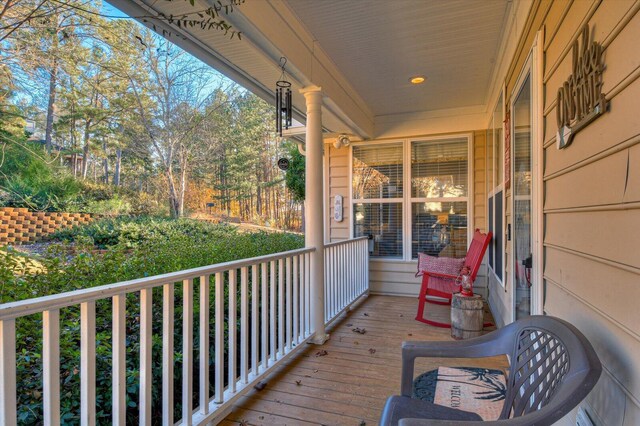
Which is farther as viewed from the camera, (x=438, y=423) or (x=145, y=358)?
(x=145, y=358)

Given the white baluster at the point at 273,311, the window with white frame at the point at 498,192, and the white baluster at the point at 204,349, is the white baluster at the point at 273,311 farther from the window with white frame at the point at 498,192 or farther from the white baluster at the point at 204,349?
the window with white frame at the point at 498,192

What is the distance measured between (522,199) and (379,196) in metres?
3.10

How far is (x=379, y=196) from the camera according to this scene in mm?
5305

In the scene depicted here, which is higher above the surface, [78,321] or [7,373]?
[7,373]

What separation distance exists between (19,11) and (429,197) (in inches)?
204

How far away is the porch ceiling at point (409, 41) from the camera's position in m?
2.49

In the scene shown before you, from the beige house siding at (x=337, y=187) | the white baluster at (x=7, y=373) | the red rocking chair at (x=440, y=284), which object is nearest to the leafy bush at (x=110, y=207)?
the beige house siding at (x=337, y=187)

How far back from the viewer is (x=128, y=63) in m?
9.16

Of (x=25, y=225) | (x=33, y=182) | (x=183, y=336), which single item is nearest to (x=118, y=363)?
(x=183, y=336)

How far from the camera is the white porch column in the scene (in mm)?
3168

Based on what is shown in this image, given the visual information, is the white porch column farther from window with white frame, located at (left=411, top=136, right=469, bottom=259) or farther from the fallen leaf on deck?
window with white frame, located at (left=411, top=136, right=469, bottom=259)

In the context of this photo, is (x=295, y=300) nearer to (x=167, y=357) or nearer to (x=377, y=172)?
(x=167, y=357)

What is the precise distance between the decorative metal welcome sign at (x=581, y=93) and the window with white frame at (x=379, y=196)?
12.4 feet

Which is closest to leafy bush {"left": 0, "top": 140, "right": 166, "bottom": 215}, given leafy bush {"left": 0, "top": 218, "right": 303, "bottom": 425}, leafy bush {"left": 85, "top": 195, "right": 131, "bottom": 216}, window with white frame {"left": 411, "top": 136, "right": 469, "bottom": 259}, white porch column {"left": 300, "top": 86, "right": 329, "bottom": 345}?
leafy bush {"left": 85, "top": 195, "right": 131, "bottom": 216}
